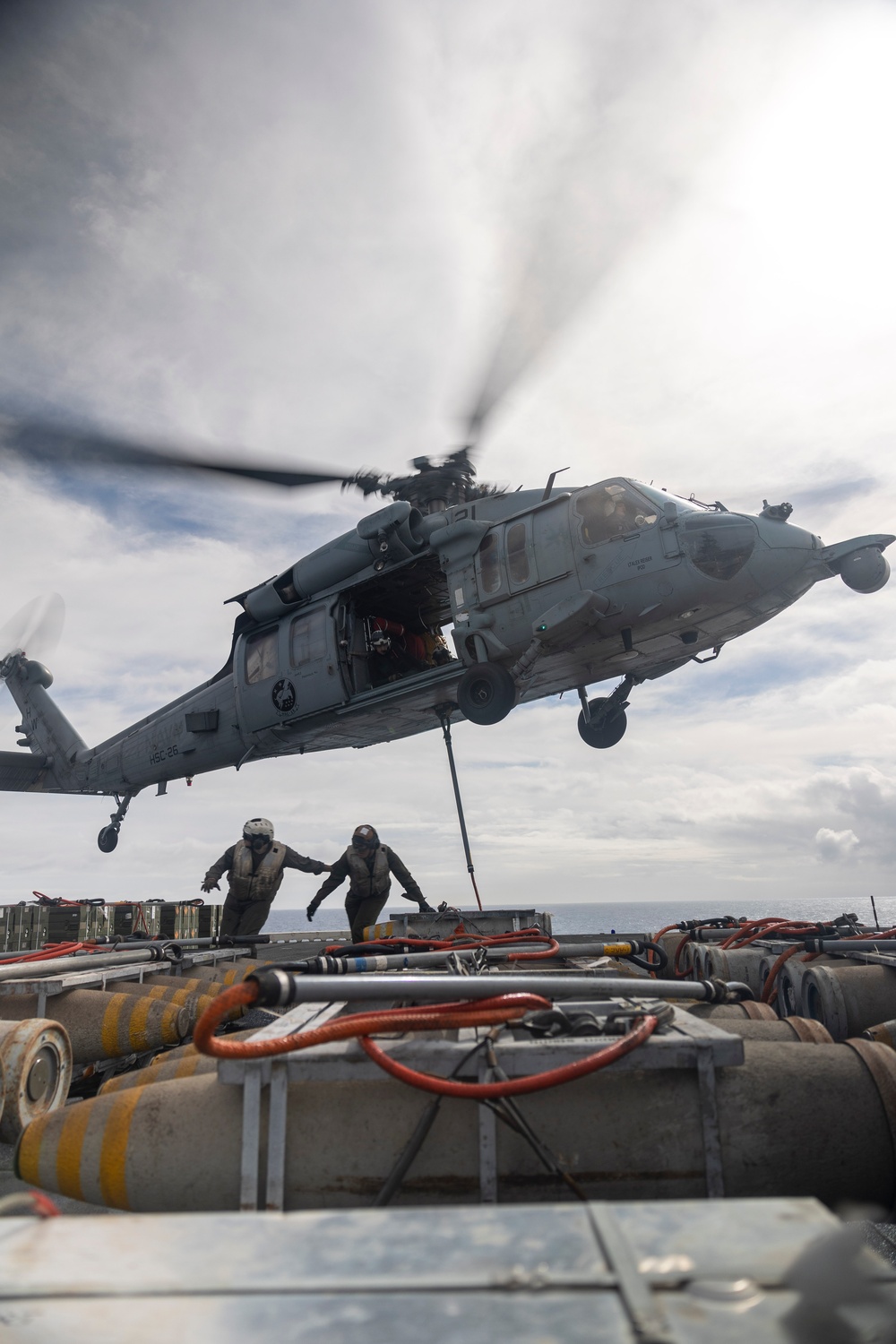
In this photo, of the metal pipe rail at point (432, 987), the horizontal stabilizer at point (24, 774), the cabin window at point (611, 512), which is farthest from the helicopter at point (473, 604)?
the metal pipe rail at point (432, 987)

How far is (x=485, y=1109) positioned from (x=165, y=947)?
568cm

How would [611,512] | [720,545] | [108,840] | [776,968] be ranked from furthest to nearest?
[108,840]
[611,512]
[720,545]
[776,968]

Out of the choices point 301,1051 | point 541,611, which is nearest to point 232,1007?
point 301,1051

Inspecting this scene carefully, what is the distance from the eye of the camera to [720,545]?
9.24 m

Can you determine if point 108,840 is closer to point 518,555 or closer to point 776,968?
point 518,555

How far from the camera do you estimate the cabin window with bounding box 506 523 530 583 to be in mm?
10508

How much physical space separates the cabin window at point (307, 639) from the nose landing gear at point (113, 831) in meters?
6.07

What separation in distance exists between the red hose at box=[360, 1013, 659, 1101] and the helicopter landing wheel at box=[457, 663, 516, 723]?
8088mm

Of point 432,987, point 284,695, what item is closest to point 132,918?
point 284,695

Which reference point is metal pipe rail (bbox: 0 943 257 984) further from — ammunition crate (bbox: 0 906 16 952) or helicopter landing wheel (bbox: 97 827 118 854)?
helicopter landing wheel (bbox: 97 827 118 854)

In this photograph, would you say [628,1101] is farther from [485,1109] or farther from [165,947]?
[165,947]

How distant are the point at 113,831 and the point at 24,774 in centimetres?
344

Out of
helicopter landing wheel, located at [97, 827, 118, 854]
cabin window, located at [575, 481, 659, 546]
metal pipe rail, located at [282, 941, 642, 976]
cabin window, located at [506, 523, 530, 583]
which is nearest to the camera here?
metal pipe rail, located at [282, 941, 642, 976]

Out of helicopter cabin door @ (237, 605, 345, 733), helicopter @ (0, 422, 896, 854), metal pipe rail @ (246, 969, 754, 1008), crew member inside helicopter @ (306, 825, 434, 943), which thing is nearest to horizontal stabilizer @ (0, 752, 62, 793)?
helicopter @ (0, 422, 896, 854)
